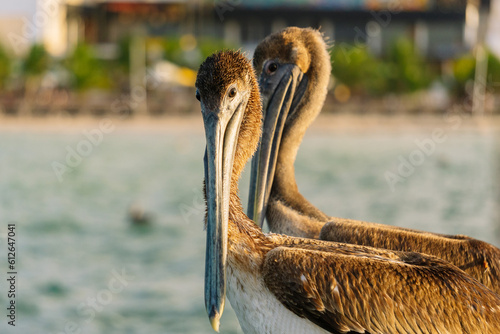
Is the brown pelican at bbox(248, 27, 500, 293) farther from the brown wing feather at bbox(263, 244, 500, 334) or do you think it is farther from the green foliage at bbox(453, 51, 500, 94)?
the green foliage at bbox(453, 51, 500, 94)

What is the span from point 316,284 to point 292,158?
1569 mm

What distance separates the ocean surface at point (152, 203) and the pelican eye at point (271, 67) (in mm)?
6149

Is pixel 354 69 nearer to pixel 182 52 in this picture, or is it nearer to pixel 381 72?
pixel 381 72

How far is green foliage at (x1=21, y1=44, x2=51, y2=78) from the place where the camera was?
47406mm

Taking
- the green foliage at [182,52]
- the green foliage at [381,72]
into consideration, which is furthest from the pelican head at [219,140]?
the green foliage at [182,52]

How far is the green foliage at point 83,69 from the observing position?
159 feet

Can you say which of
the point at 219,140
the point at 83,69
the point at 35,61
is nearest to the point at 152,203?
the point at 219,140

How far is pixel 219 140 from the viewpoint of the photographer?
8.27 ft

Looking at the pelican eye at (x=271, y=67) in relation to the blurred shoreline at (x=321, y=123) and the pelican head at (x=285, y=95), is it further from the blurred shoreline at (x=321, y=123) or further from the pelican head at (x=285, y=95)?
the blurred shoreline at (x=321, y=123)

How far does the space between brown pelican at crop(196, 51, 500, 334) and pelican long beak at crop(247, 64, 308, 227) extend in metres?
0.92

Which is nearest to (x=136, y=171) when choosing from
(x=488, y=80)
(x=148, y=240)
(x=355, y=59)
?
(x=148, y=240)

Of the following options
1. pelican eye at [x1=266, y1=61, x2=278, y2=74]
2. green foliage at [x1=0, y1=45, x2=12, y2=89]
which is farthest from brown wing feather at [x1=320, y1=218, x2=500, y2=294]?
green foliage at [x1=0, y1=45, x2=12, y2=89]

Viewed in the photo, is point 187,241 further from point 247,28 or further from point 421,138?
point 247,28

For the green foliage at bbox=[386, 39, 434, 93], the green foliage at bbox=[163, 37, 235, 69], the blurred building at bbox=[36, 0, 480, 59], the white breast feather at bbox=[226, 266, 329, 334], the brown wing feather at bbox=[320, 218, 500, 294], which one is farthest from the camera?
the blurred building at bbox=[36, 0, 480, 59]
